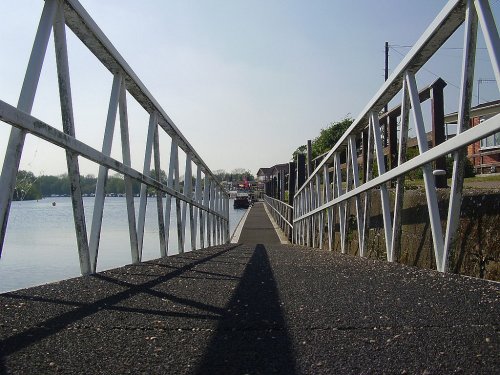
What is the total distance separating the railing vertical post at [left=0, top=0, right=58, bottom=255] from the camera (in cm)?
261

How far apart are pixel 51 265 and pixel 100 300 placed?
11.8 feet

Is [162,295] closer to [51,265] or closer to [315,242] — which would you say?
[51,265]

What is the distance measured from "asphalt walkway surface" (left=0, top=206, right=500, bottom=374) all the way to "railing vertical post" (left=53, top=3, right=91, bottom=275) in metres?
0.40

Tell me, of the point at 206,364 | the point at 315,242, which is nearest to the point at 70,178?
the point at 206,364

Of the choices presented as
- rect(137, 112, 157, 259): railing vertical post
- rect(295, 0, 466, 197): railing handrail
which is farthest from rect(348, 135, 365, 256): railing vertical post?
rect(137, 112, 157, 259): railing vertical post

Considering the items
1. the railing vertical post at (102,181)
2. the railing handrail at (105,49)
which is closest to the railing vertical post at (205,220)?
the railing handrail at (105,49)

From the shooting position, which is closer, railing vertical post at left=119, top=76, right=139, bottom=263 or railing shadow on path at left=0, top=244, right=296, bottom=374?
railing shadow on path at left=0, top=244, right=296, bottom=374

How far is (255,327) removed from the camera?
90.8 inches

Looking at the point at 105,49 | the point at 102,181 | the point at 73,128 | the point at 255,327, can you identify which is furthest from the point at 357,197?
the point at 255,327

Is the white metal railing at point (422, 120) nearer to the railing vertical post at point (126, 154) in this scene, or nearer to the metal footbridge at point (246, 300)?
the metal footbridge at point (246, 300)

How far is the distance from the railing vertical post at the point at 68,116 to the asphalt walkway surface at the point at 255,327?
1.32 feet

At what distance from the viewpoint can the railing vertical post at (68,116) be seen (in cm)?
339

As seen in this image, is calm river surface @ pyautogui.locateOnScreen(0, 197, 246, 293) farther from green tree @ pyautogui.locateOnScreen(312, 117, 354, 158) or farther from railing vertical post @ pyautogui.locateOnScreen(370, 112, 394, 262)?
green tree @ pyautogui.locateOnScreen(312, 117, 354, 158)

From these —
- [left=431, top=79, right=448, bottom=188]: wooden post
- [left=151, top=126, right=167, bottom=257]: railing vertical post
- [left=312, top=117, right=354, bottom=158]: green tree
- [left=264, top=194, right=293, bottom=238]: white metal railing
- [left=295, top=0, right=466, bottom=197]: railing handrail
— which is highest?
[left=312, top=117, right=354, bottom=158]: green tree
